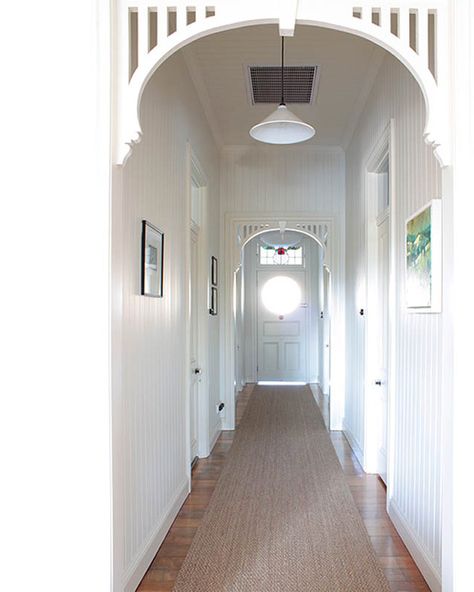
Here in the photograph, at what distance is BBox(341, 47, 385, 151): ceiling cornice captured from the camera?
4309mm

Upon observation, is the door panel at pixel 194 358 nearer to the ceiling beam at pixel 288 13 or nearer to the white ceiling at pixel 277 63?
the white ceiling at pixel 277 63

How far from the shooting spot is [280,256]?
1148 centimetres

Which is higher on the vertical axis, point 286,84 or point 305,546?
point 286,84

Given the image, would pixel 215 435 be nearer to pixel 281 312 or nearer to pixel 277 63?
pixel 277 63

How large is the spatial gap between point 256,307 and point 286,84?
675 cm

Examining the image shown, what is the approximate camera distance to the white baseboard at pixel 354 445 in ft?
16.7

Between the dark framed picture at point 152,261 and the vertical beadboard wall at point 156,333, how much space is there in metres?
0.05

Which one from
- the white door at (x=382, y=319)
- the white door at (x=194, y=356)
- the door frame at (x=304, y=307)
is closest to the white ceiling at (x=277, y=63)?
the white door at (x=382, y=319)

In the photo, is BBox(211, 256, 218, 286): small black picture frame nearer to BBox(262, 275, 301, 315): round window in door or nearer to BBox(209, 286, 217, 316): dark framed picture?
BBox(209, 286, 217, 316): dark framed picture

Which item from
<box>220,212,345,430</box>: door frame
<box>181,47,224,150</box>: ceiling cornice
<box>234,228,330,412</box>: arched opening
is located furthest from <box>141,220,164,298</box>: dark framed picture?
<box>234,228,330,412</box>: arched opening

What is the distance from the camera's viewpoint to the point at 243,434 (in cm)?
640

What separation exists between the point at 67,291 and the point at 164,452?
1.86 meters

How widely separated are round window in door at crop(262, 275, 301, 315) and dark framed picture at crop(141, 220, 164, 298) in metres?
8.01

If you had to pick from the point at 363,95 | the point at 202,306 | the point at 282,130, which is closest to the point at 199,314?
the point at 202,306
